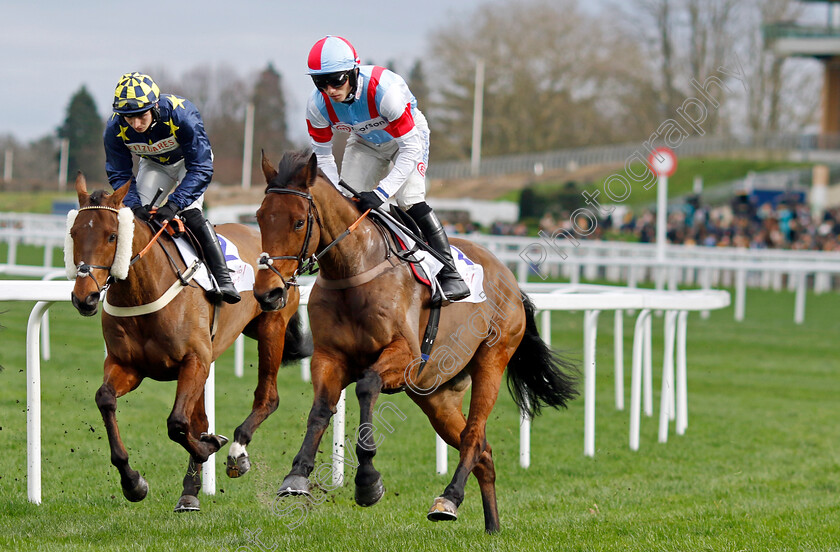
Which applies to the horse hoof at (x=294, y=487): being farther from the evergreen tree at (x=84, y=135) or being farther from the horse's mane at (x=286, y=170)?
the evergreen tree at (x=84, y=135)

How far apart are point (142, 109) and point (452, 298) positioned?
1563mm

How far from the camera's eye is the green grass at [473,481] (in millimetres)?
4250

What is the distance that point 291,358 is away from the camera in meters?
5.52

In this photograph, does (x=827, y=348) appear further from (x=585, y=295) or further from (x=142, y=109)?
(x=142, y=109)

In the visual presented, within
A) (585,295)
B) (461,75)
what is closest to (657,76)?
(461,75)

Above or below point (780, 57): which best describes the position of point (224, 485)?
below

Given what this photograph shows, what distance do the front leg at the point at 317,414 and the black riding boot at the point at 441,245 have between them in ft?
2.23

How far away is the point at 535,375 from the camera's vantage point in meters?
5.23

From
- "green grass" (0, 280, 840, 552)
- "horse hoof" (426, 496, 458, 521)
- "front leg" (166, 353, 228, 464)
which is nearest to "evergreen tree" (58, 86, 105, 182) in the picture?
"green grass" (0, 280, 840, 552)

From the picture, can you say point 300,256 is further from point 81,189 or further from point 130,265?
Answer: point 81,189

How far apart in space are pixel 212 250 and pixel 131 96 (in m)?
0.78

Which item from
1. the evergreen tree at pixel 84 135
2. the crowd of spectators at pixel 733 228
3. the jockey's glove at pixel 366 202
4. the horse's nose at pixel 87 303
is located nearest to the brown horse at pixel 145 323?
the horse's nose at pixel 87 303

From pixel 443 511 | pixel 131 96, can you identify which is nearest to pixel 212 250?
pixel 131 96

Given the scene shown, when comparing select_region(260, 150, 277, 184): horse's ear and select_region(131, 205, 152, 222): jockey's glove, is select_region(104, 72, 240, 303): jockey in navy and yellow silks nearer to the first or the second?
select_region(131, 205, 152, 222): jockey's glove
